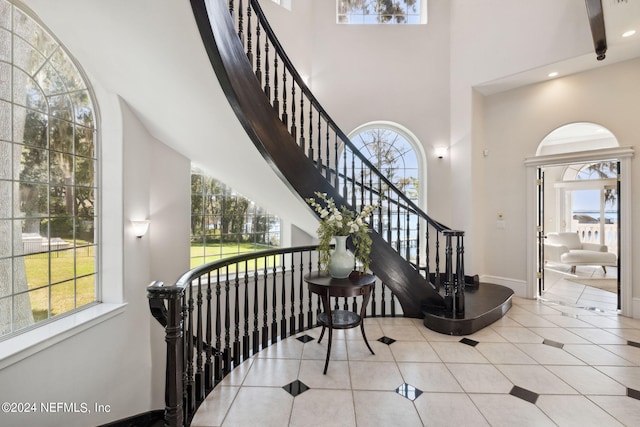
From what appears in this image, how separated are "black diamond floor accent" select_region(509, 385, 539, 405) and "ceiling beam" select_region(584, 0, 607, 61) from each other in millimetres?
3671

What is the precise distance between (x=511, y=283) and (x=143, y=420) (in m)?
5.36

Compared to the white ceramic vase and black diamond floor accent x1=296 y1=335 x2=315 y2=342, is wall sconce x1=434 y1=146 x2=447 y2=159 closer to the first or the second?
the white ceramic vase

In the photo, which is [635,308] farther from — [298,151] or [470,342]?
[298,151]

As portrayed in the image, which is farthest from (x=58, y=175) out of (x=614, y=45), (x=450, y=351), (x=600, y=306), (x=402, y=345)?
(x=600, y=306)

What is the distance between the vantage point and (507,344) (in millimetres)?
2889

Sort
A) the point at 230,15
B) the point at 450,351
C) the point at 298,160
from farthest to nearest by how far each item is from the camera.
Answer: the point at 298,160 < the point at 450,351 < the point at 230,15

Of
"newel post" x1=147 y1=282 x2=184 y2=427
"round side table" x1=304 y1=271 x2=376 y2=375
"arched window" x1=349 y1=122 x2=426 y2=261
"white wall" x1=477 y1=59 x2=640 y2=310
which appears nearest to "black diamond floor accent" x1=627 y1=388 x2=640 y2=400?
"round side table" x1=304 y1=271 x2=376 y2=375

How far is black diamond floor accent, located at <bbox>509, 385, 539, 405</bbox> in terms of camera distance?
203cm

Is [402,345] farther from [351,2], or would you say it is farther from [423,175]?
[351,2]

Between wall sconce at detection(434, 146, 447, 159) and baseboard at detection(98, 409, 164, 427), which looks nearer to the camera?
baseboard at detection(98, 409, 164, 427)

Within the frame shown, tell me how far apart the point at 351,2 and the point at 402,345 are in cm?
559

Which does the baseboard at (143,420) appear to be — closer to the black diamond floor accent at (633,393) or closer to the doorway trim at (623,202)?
the black diamond floor accent at (633,393)

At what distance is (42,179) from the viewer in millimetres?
2738

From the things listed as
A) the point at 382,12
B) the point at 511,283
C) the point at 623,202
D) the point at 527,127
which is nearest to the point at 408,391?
the point at 511,283
